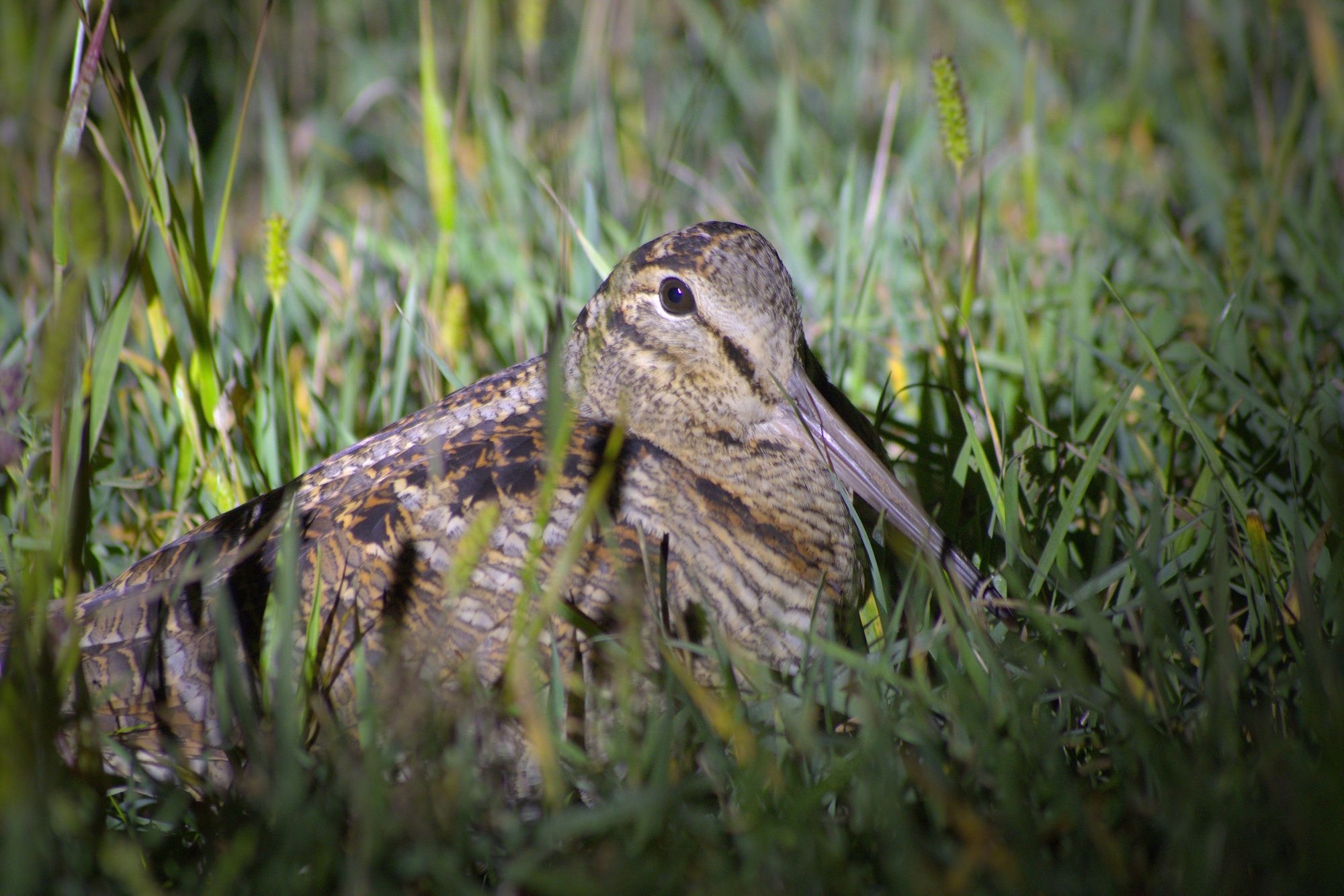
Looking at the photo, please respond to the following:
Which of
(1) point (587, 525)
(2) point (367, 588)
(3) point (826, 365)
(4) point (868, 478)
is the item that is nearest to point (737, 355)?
(4) point (868, 478)

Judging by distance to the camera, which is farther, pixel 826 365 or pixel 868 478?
pixel 826 365

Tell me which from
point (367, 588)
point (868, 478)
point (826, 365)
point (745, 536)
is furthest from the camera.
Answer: point (826, 365)

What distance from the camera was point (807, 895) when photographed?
1299 mm

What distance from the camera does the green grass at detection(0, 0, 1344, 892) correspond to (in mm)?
1393

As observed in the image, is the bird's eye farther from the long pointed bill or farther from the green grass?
the green grass

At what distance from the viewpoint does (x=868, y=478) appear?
213cm

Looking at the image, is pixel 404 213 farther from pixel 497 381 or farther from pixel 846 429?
pixel 846 429

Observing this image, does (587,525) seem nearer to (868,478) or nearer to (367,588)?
(367,588)

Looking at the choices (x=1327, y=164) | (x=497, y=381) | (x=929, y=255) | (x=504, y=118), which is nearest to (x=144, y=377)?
(x=497, y=381)

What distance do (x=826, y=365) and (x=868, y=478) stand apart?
3.49 ft

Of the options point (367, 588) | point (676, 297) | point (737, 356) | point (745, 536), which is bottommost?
point (745, 536)

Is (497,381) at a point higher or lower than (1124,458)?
higher

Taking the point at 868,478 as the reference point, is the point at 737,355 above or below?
above

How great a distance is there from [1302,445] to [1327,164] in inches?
73.6
